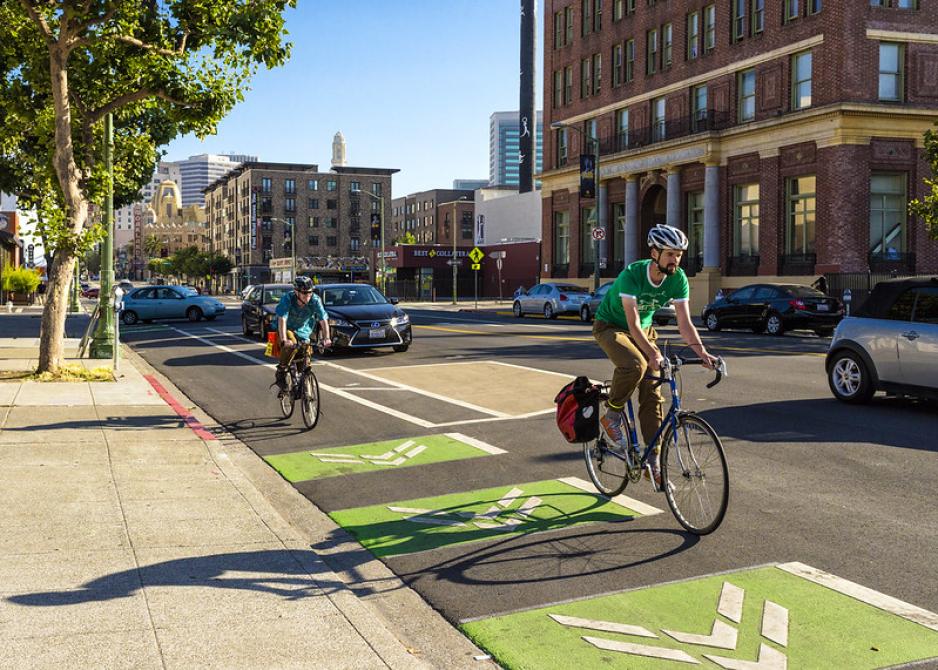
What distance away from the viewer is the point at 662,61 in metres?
49.6

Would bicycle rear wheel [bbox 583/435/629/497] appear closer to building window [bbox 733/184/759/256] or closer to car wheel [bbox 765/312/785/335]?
car wheel [bbox 765/312/785/335]

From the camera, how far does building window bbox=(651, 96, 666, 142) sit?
161 ft

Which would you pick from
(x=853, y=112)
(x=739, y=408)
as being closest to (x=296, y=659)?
(x=739, y=408)

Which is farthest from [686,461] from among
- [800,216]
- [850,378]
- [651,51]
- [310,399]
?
[651,51]

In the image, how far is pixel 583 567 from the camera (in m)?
5.56

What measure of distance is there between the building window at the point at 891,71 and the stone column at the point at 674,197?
37.6 ft

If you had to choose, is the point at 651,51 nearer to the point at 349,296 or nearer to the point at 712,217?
the point at 712,217

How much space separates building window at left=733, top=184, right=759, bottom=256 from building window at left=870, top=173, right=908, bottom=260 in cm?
570

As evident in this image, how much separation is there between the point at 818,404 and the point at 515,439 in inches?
183

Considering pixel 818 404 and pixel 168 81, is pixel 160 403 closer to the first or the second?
pixel 168 81

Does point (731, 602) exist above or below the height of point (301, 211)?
below

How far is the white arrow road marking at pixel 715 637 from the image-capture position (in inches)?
172

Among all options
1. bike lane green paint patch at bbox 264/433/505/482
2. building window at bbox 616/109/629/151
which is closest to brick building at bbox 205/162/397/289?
building window at bbox 616/109/629/151

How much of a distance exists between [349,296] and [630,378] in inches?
612
